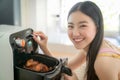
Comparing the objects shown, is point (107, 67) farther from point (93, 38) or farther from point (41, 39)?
point (41, 39)

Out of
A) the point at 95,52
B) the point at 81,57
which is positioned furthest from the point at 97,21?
the point at 81,57

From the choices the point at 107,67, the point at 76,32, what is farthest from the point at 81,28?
the point at 107,67

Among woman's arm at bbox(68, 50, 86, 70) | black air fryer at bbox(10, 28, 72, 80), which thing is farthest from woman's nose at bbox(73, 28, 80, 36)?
woman's arm at bbox(68, 50, 86, 70)

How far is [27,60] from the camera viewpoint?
0.98 m

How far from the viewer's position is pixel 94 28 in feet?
3.30

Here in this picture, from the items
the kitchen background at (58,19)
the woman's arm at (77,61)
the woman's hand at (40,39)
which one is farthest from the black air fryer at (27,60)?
the kitchen background at (58,19)

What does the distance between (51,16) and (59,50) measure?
1.03ft

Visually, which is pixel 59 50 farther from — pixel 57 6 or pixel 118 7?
pixel 118 7

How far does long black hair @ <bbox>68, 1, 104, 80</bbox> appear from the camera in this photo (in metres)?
0.98

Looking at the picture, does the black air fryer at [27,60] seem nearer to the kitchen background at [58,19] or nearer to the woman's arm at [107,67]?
the woman's arm at [107,67]

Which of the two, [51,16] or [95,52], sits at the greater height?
[51,16]

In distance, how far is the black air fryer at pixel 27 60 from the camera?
81cm

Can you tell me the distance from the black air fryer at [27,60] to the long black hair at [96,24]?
19 centimetres

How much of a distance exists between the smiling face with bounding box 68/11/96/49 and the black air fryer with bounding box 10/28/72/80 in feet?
0.47
